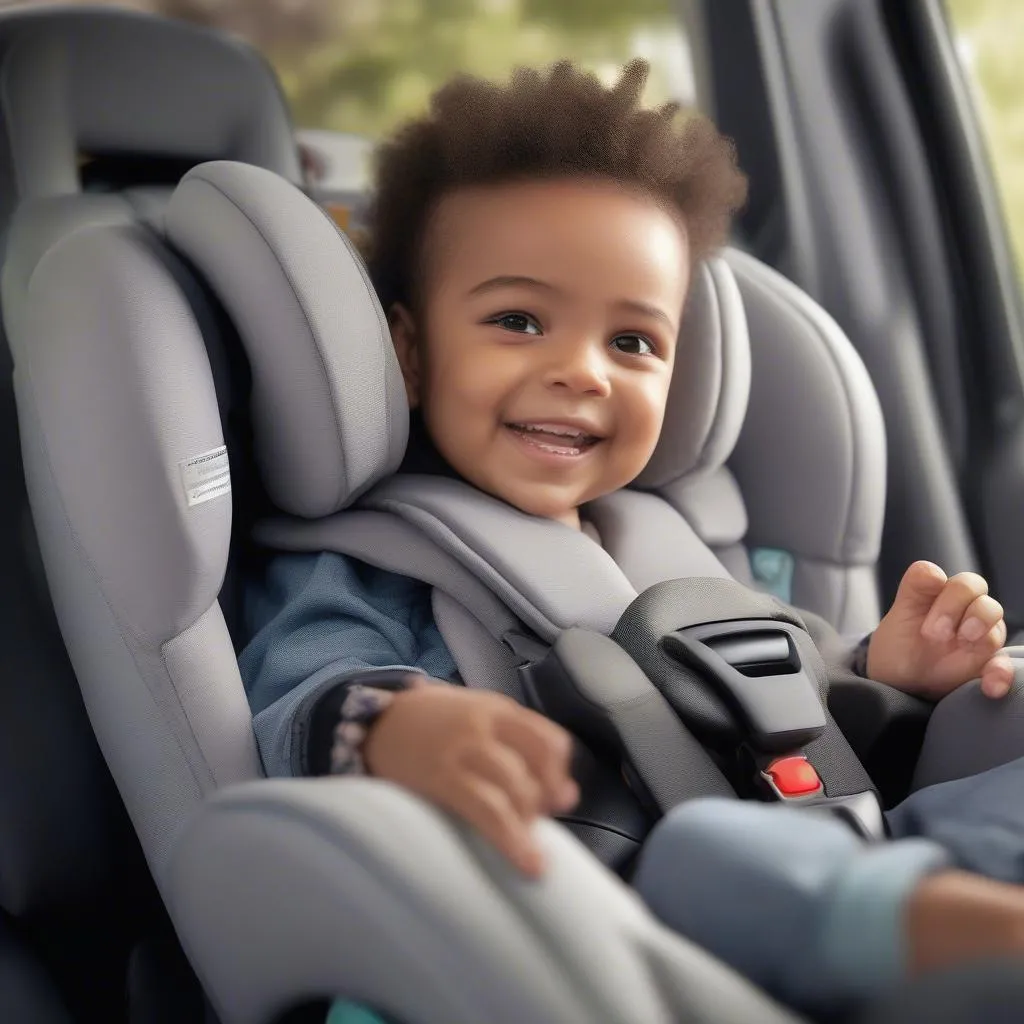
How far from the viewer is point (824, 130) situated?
67.6 inches

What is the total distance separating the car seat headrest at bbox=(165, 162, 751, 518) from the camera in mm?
1030

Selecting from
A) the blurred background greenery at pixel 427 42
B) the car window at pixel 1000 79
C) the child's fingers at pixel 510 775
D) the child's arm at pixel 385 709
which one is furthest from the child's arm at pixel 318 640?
the car window at pixel 1000 79

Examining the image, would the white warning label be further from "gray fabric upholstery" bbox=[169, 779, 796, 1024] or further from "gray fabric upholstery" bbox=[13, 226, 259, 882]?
"gray fabric upholstery" bbox=[169, 779, 796, 1024]

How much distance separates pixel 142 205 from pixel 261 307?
341mm

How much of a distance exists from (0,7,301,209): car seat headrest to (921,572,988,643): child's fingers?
85cm

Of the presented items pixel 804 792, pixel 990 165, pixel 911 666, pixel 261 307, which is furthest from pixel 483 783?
pixel 990 165

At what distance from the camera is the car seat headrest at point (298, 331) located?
3.38 ft

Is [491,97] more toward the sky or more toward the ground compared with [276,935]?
more toward the sky

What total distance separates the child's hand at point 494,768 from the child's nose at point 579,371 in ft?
1.59

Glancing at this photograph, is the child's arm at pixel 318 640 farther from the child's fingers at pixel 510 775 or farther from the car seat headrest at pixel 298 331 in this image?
the child's fingers at pixel 510 775

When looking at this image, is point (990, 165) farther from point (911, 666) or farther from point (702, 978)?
point (702, 978)

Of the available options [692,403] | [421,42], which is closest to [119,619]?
[692,403]

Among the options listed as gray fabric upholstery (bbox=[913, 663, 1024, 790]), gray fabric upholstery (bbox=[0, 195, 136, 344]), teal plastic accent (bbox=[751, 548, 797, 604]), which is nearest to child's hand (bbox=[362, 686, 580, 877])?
gray fabric upholstery (bbox=[913, 663, 1024, 790])

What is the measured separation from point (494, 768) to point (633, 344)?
27.6 inches
